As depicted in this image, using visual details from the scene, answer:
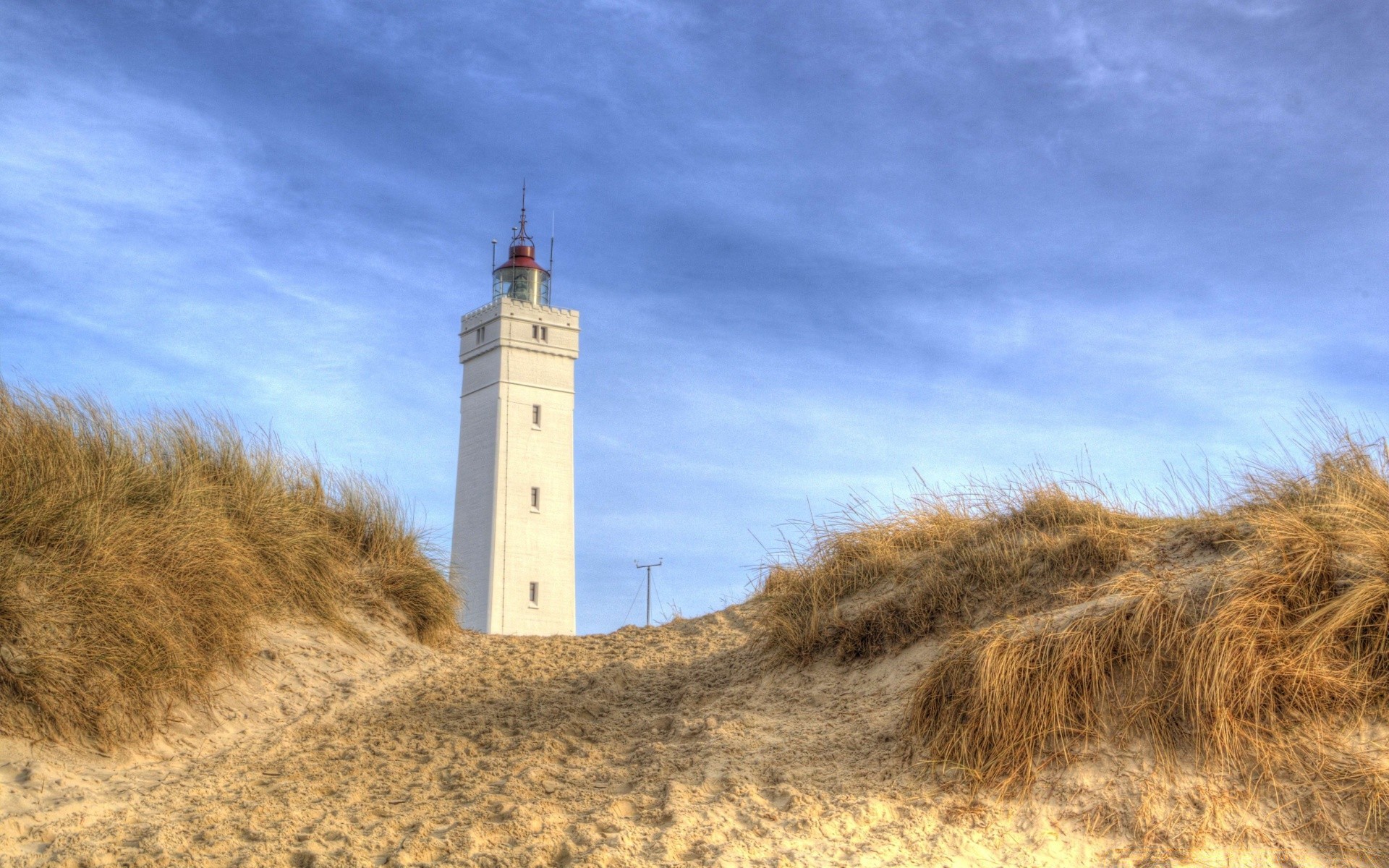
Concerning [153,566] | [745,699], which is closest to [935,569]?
[745,699]

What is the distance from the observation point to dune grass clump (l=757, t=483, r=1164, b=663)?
23.5 ft

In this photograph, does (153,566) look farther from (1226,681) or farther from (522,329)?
(522,329)

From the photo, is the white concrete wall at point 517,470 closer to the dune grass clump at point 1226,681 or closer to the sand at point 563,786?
the sand at point 563,786

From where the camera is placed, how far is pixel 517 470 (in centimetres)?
2844

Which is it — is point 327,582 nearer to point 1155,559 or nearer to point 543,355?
point 1155,559

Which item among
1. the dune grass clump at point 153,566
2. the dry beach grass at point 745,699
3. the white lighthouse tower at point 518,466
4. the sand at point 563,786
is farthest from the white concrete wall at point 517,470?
the sand at point 563,786

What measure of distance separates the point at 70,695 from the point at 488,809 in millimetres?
2579

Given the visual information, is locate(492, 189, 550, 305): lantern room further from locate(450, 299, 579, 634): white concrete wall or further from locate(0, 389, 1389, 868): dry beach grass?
locate(0, 389, 1389, 868): dry beach grass

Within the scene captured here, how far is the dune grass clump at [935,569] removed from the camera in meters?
7.15

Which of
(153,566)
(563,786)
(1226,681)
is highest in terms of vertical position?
(153,566)

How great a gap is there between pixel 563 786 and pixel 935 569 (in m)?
2.88

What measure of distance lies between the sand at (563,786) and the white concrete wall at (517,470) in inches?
762

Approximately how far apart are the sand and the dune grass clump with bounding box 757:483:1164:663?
9.9 inches

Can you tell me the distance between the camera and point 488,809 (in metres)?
5.68
